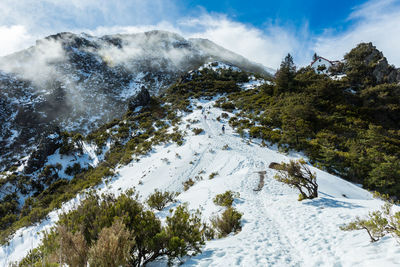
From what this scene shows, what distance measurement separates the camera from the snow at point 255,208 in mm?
3018

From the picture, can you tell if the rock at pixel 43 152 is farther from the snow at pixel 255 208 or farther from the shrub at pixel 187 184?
the shrub at pixel 187 184

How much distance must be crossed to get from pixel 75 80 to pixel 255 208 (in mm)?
77909

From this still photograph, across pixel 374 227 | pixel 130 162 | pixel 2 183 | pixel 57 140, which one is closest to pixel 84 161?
pixel 57 140

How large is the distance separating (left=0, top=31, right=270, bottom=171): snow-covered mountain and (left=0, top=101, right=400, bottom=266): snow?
15.8 m

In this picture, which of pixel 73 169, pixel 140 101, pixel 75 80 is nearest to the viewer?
pixel 73 169

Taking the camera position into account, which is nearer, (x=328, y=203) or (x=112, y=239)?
(x=112, y=239)

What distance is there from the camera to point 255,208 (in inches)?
244

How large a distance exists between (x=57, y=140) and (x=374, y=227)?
26.6 m

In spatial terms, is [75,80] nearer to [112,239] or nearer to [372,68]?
[112,239]

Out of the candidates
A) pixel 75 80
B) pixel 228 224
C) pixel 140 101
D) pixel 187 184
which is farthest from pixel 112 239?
pixel 75 80

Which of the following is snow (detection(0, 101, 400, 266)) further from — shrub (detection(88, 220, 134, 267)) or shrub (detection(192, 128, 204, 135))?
shrub (detection(88, 220, 134, 267))

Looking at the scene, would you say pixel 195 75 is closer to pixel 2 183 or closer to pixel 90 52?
pixel 2 183

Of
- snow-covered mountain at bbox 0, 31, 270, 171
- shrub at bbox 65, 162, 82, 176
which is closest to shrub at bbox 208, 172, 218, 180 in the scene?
shrub at bbox 65, 162, 82, 176

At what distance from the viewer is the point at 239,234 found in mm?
4363
